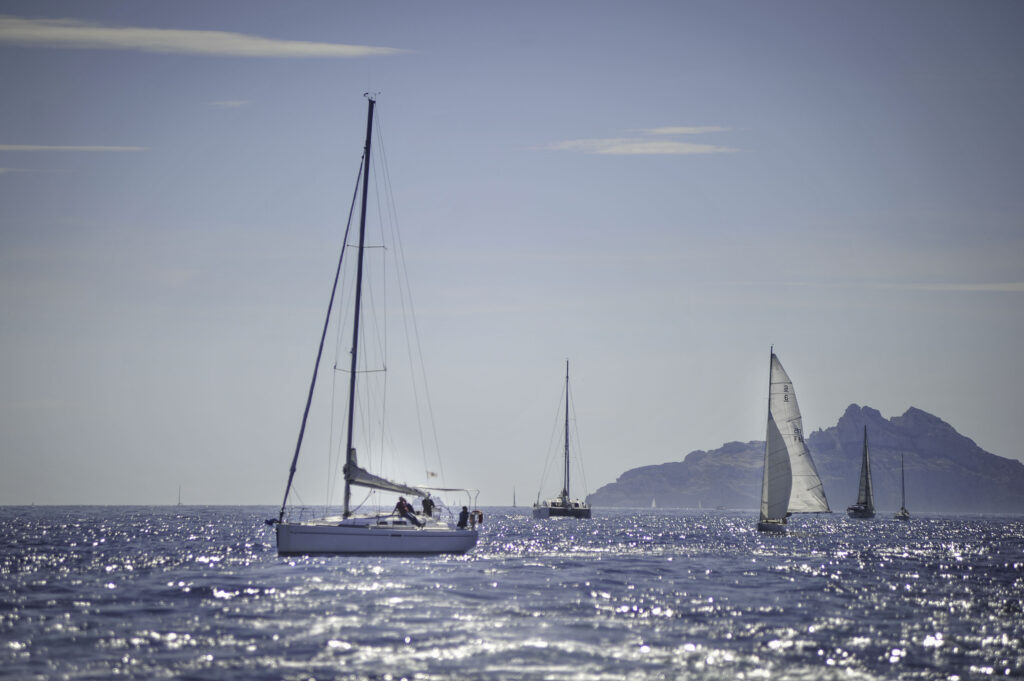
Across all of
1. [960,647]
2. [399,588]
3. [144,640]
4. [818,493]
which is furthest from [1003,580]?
[818,493]

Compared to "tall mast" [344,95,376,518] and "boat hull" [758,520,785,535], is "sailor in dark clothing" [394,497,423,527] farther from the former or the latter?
"boat hull" [758,520,785,535]

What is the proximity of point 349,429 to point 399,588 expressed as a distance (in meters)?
14.6

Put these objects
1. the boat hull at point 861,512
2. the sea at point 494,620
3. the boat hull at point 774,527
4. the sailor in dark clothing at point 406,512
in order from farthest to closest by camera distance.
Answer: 1. the boat hull at point 861,512
2. the boat hull at point 774,527
3. the sailor in dark clothing at point 406,512
4. the sea at point 494,620

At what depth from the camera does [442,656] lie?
2605 cm

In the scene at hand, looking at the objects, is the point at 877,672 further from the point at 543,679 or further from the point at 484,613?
the point at 484,613

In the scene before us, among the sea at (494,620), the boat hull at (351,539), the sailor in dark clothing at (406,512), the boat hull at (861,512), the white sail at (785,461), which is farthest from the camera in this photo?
the boat hull at (861,512)

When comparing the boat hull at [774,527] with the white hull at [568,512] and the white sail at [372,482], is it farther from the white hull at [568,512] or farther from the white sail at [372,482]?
the white hull at [568,512]

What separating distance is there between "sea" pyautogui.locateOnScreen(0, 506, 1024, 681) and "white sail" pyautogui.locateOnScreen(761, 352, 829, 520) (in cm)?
3320

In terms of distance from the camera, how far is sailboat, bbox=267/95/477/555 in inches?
1988

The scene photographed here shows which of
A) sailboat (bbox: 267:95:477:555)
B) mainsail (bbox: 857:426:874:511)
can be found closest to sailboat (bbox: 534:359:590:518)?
mainsail (bbox: 857:426:874:511)

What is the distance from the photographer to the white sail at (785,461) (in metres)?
91.1

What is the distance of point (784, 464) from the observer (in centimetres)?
9100

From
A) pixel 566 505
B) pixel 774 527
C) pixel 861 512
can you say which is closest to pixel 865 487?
pixel 861 512

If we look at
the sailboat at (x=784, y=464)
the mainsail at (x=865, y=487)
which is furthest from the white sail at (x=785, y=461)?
the mainsail at (x=865, y=487)
